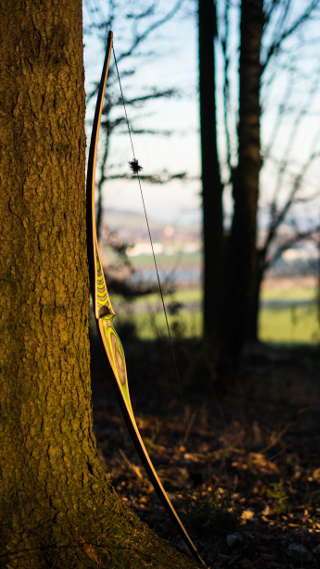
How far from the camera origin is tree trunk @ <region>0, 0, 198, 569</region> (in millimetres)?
2227

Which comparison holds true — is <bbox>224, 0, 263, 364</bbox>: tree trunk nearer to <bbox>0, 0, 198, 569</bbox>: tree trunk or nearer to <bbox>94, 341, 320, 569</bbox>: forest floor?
<bbox>94, 341, 320, 569</bbox>: forest floor

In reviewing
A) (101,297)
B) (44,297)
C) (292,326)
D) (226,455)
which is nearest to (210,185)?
(226,455)

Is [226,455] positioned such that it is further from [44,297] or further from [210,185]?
[210,185]

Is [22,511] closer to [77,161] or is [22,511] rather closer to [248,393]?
[77,161]

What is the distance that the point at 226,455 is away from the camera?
13.9 feet

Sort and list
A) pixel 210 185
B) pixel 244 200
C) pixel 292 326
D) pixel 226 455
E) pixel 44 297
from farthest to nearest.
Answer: pixel 292 326 < pixel 210 185 < pixel 244 200 < pixel 226 455 < pixel 44 297

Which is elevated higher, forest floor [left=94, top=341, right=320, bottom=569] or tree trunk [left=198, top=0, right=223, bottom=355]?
tree trunk [left=198, top=0, right=223, bottom=355]

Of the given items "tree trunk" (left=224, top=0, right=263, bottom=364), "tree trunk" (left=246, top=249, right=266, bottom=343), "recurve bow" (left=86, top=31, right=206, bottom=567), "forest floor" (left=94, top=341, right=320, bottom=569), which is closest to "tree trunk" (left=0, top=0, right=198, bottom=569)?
"recurve bow" (left=86, top=31, right=206, bottom=567)

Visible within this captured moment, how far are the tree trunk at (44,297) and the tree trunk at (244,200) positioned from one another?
12.6 ft

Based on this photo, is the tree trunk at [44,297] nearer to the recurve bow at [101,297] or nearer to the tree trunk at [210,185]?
the recurve bow at [101,297]

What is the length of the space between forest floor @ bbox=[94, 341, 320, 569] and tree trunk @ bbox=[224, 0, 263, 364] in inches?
18.0

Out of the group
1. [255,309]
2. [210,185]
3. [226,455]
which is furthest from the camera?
[255,309]

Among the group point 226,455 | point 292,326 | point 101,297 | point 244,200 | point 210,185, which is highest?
point 210,185

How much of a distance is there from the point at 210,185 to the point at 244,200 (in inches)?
17.1
